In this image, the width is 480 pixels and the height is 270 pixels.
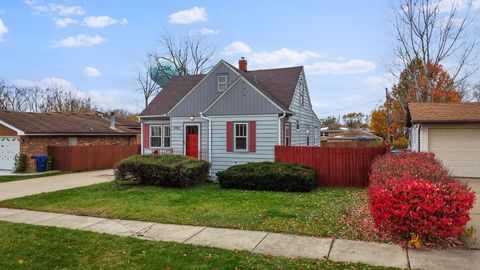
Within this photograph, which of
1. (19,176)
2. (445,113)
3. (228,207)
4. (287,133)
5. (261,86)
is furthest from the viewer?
(19,176)

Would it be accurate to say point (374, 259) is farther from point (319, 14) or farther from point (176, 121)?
point (176, 121)

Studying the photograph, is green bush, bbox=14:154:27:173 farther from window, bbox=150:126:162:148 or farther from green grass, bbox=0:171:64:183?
window, bbox=150:126:162:148

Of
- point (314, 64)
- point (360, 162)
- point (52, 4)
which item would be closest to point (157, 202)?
point (360, 162)

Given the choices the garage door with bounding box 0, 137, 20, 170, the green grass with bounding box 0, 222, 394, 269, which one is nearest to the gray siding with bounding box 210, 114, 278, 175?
the green grass with bounding box 0, 222, 394, 269

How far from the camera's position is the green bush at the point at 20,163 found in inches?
811

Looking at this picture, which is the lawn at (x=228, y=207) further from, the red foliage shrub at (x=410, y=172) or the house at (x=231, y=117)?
the house at (x=231, y=117)

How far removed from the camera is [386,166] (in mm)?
9109

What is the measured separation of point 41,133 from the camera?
21047mm

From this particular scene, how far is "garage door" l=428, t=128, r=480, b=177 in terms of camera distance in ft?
52.7

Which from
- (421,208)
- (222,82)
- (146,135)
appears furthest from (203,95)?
(421,208)

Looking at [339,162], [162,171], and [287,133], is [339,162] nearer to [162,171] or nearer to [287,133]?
[287,133]

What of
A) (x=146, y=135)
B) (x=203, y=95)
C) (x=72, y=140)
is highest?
(x=203, y=95)

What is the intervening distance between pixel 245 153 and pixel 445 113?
30.1 ft

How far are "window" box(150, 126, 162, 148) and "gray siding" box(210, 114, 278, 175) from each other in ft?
16.5
